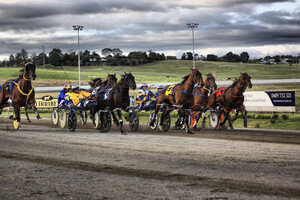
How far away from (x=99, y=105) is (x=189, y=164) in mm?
7497

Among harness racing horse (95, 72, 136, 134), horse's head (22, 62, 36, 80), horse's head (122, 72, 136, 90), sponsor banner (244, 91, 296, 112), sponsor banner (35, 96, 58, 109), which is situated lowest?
sponsor banner (35, 96, 58, 109)

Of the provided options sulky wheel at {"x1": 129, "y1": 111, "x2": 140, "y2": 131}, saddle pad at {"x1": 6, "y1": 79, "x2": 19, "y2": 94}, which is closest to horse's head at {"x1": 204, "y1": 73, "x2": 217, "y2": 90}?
sulky wheel at {"x1": 129, "y1": 111, "x2": 140, "y2": 131}

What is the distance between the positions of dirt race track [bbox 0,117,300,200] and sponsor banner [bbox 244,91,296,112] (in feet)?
28.3

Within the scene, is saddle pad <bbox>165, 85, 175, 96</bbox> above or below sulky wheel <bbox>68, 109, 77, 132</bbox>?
above

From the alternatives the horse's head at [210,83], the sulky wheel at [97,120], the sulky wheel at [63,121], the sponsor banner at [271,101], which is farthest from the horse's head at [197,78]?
the sponsor banner at [271,101]

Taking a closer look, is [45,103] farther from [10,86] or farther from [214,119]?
[214,119]

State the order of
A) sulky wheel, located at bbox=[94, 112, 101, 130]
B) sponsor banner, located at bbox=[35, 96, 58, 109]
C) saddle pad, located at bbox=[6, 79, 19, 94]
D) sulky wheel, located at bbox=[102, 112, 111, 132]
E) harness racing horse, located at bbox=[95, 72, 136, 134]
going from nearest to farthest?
1. harness racing horse, located at bbox=[95, 72, 136, 134]
2. sulky wheel, located at bbox=[102, 112, 111, 132]
3. saddle pad, located at bbox=[6, 79, 19, 94]
4. sulky wheel, located at bbox=[94, 112, 101, 130]
5. sponsor banner, located at bbox=[35, 96, 58, 109]

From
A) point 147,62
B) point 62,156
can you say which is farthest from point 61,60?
point 62,156

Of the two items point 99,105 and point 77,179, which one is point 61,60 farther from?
point 77,179

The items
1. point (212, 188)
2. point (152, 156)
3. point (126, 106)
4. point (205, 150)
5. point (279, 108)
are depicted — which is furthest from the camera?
point (279, 108)

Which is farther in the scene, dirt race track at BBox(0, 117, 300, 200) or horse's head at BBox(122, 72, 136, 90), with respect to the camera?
horse's head at BBox(122, 72, 136, 90)

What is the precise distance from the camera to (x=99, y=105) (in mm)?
15367

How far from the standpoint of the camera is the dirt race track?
20.8 feet

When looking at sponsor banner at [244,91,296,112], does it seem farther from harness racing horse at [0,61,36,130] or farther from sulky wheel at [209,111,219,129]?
harness racing horse at [0,61,36,130]
